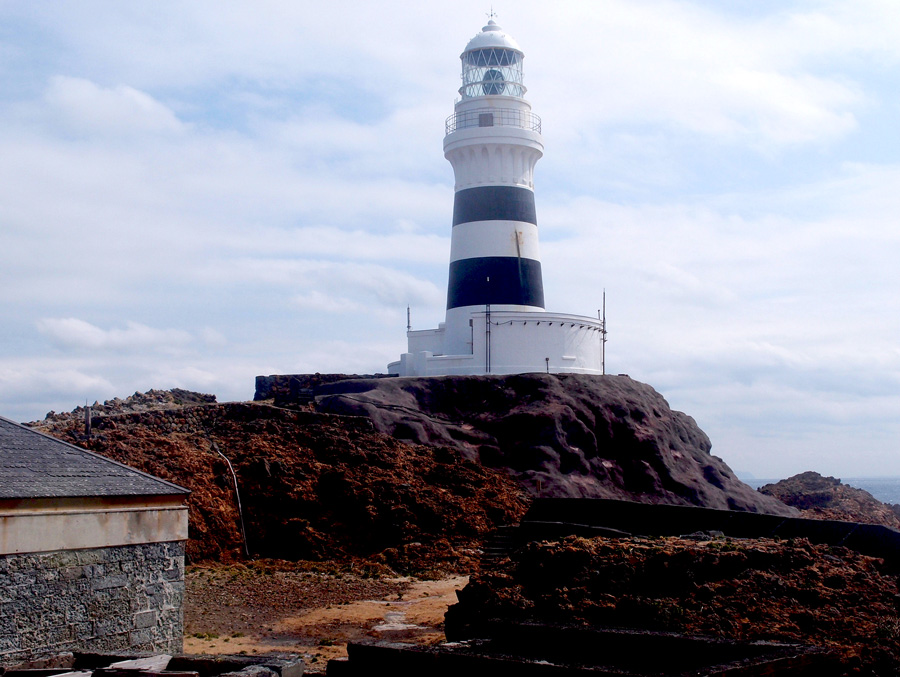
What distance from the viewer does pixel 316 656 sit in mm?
10570

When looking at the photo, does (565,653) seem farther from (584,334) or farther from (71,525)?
(584,334)

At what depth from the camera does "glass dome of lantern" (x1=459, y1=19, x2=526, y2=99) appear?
2945cm

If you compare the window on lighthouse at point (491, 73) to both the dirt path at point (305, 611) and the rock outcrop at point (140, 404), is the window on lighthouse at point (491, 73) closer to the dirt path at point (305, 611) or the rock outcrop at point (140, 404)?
the rock outcrop at point (140, 404)

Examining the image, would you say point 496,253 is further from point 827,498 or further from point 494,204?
point 827,498

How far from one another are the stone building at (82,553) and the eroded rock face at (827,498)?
72.6ft

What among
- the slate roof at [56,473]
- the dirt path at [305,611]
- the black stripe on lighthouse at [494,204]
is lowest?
the dirt path at [305,611]

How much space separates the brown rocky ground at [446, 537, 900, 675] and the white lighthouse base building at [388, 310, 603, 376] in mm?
15827

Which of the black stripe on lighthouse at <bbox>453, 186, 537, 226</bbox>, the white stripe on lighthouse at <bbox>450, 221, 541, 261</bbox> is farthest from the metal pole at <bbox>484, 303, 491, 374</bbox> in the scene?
the black stripe on lighthouse at <bbox>453, 186, 537, 226</bbox>

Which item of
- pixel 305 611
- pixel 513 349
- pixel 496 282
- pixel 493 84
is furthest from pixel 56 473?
pixel 493 84

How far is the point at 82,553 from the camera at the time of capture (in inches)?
362

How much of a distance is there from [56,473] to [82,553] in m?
0.83

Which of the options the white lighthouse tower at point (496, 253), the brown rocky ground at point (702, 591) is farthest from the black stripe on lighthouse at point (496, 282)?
the brown rocky ground at point (702, 591)

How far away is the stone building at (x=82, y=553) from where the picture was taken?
28.3 ft

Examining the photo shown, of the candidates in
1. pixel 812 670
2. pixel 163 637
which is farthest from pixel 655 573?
pixel 163 637
